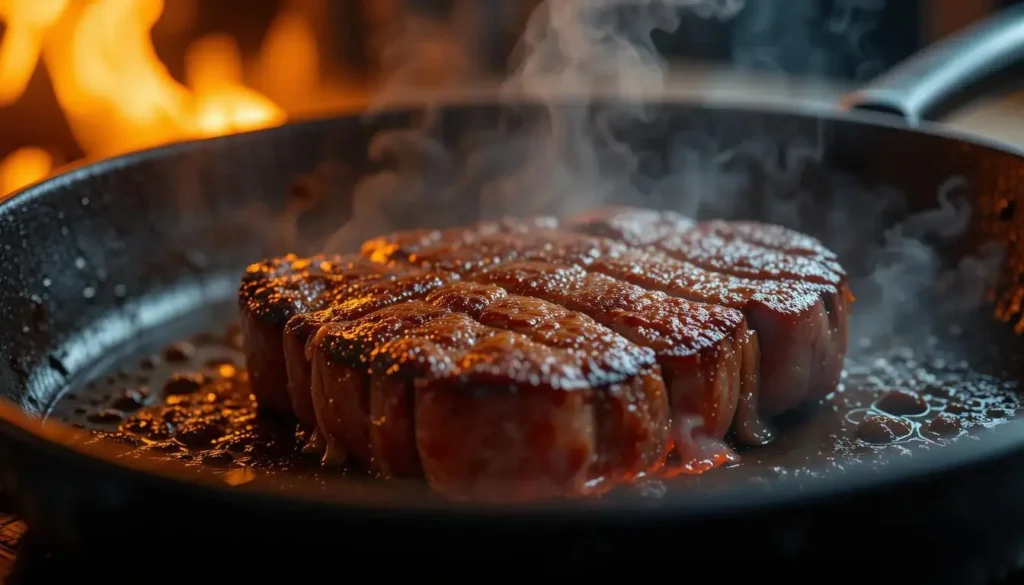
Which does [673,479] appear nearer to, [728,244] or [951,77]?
[728,244]

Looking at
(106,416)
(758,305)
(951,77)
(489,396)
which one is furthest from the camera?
(951,77)

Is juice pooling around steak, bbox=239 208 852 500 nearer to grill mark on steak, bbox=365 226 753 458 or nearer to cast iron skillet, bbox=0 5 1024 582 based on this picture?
grill mark on steak, bbox=365 226 753 458

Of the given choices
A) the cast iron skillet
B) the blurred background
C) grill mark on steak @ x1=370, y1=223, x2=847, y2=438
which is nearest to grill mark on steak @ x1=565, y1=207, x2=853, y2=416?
grill mark on steak @ x1=370, y1=223, x2=847, y2=438

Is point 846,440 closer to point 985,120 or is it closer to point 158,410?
point 158,410

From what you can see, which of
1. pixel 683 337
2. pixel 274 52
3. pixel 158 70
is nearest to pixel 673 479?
pixel 683 337

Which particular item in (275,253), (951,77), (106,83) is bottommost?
(275,253)
